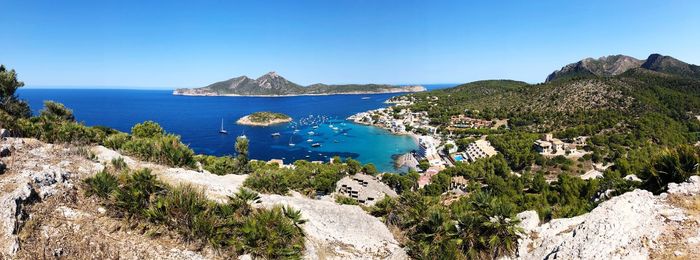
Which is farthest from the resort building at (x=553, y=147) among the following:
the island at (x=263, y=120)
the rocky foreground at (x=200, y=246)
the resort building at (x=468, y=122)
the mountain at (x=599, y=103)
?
the island at (x=263, y=120)

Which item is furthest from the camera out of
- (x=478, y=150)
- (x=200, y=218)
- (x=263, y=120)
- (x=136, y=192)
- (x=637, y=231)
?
(x=263, y=120)

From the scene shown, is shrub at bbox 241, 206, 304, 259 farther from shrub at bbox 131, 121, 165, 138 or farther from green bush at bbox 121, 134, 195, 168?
shrub at bbox 131, 121, 165, 138

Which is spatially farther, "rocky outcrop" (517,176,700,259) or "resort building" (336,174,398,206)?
"resort building" (336,174,398,206)

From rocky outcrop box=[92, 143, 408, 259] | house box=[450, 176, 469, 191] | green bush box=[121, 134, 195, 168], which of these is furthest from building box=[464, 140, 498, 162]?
green bush box=[121, 134, 195, 168]

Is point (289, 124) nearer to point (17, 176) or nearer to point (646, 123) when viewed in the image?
point (646, 123)

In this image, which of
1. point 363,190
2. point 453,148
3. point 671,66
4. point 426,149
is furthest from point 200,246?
point 671,66

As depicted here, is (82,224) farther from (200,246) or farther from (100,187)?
(200,246)

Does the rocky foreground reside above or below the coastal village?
above
